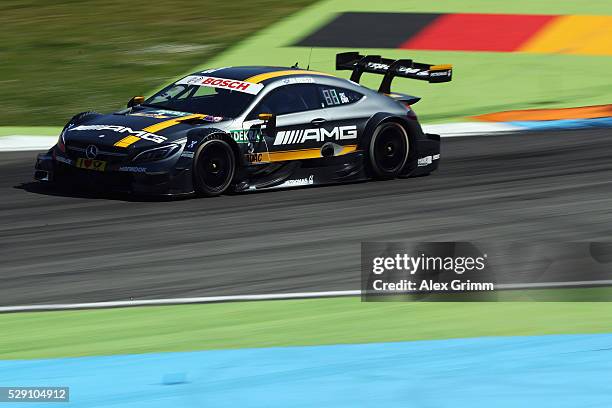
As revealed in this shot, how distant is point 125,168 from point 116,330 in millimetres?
4224

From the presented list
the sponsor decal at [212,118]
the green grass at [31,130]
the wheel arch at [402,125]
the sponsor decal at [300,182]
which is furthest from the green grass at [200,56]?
the sponsor decal at [212,118]

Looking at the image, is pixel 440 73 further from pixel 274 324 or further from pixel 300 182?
pixel 274 324

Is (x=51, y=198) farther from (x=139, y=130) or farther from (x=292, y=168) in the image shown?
(x=292, y=168)

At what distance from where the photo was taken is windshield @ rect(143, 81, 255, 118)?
12.4 metres

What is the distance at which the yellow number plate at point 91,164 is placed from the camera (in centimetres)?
1167

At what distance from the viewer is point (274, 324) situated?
7711mm

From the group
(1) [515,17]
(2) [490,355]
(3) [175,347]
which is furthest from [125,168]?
(1) [515,17]

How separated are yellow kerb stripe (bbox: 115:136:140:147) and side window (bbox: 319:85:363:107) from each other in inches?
89.2

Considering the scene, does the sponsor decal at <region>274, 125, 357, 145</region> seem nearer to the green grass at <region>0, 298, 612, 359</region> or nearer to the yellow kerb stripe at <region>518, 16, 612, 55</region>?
the green grass at <region>0, 298, 612, 359</region>

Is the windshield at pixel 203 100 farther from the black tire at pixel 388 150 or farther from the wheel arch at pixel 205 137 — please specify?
the black tire at pixel 388 150

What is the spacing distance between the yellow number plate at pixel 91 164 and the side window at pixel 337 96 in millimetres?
2560

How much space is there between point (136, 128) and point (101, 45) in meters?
11.1

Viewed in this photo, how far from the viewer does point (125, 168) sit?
1156 centimetres

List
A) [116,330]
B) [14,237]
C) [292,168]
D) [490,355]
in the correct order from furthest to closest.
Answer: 1. [292,168]
2. [14,237]
3. [116,330]
4. [490,355]
